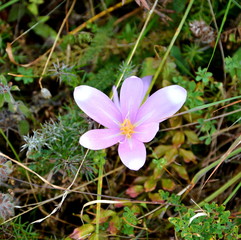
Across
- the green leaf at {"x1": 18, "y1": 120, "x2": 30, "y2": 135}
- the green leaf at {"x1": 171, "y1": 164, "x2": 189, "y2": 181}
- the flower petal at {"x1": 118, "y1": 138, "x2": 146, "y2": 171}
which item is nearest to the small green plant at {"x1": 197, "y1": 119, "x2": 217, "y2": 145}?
the green leaf at {"x1": 171, "y1": 164, "x2": 189, "y2": 181}

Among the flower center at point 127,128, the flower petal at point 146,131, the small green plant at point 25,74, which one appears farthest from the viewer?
the small green plant at point 25,74

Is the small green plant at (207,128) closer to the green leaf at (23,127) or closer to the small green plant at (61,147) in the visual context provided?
the small green plant at (61,147)

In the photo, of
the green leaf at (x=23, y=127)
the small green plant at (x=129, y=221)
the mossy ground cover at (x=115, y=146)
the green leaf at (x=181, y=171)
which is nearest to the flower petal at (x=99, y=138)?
the mossy ground cover at (x=115, y=146)

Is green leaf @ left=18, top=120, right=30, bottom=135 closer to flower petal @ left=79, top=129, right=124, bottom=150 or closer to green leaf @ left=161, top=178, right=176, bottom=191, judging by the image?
flower petal @ left=79, top=129, right=124, bottom=150

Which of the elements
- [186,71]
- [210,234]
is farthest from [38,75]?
[210,234]

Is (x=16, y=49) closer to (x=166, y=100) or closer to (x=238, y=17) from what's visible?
(x=166, y=100)

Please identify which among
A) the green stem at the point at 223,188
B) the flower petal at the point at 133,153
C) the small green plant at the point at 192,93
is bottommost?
the green stem at the point at 223,188
